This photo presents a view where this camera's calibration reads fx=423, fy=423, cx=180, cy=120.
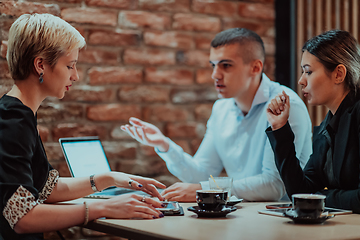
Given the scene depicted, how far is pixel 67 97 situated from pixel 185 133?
0.77 meters

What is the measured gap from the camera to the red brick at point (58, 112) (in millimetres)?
2357

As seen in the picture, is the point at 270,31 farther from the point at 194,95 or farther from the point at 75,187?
the point at 75,187

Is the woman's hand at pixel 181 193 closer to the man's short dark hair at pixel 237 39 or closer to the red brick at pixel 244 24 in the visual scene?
the man's short dark hair at pixel 237 39

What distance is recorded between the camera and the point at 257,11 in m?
2.90

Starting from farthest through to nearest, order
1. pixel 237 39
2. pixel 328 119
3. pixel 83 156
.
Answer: pixel 237 39 < pixel 83 156 < pixel 328 119

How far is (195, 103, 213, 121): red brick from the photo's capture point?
2.75 meters

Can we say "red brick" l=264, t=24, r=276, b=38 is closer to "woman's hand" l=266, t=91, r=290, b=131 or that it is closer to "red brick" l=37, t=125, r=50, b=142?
"woman's hand" l=266, t=91, r=290, b=131

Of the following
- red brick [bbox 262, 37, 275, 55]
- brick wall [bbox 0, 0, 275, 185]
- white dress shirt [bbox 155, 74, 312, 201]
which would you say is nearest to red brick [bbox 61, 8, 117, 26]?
brick wall [bbox 0, 0, 275, 185]

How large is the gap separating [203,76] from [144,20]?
1.71 feet

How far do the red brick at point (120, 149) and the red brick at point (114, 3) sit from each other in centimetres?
81

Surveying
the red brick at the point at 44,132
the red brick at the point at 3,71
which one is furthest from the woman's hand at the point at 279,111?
the red brick at the point at 3,71

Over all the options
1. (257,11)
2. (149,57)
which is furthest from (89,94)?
(257,11)

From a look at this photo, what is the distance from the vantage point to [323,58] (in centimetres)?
170

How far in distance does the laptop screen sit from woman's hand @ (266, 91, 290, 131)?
2.86ft
